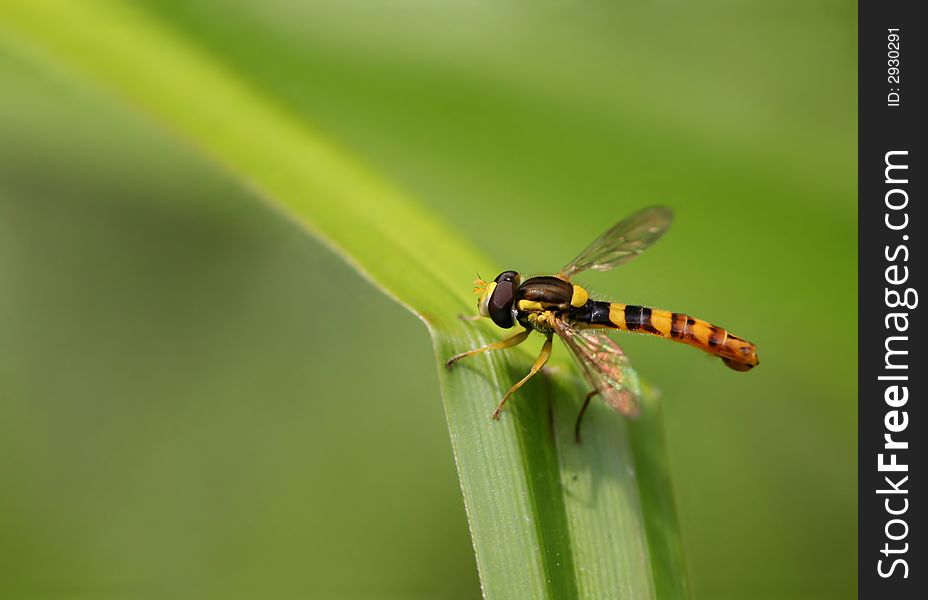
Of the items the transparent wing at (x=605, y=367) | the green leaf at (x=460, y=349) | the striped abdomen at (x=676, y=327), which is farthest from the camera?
the striped abdomen at (x=676, y=327)

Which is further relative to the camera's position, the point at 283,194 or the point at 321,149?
the point at 321,149

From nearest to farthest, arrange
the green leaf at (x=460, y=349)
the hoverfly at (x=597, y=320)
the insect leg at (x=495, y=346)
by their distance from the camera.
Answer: the green leaf at (x=460, y=349), the insect leg at (x=495, y=346), the hoverfly at (x=597, y=320)

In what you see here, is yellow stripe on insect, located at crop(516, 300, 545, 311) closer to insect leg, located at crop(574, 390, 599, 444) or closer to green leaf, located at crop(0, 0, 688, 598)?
green leaf, located at crop(0, 0, 688, 598)

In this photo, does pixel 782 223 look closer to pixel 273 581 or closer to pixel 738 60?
pixel 738 60

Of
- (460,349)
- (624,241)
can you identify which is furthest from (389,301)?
(460,349)

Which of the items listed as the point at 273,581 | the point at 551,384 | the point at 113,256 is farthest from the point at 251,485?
the point at 551,384

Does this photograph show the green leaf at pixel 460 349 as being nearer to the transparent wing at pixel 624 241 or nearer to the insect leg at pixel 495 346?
the insect leg at pixel 495 346

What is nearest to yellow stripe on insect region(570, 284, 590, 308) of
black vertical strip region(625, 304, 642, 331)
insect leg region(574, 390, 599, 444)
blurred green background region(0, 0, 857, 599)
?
black vertical strip region(625, 304, 642, 331)

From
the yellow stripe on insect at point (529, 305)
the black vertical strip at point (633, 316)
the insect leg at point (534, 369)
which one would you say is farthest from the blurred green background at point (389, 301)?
the insect leg at point (534, 369)
